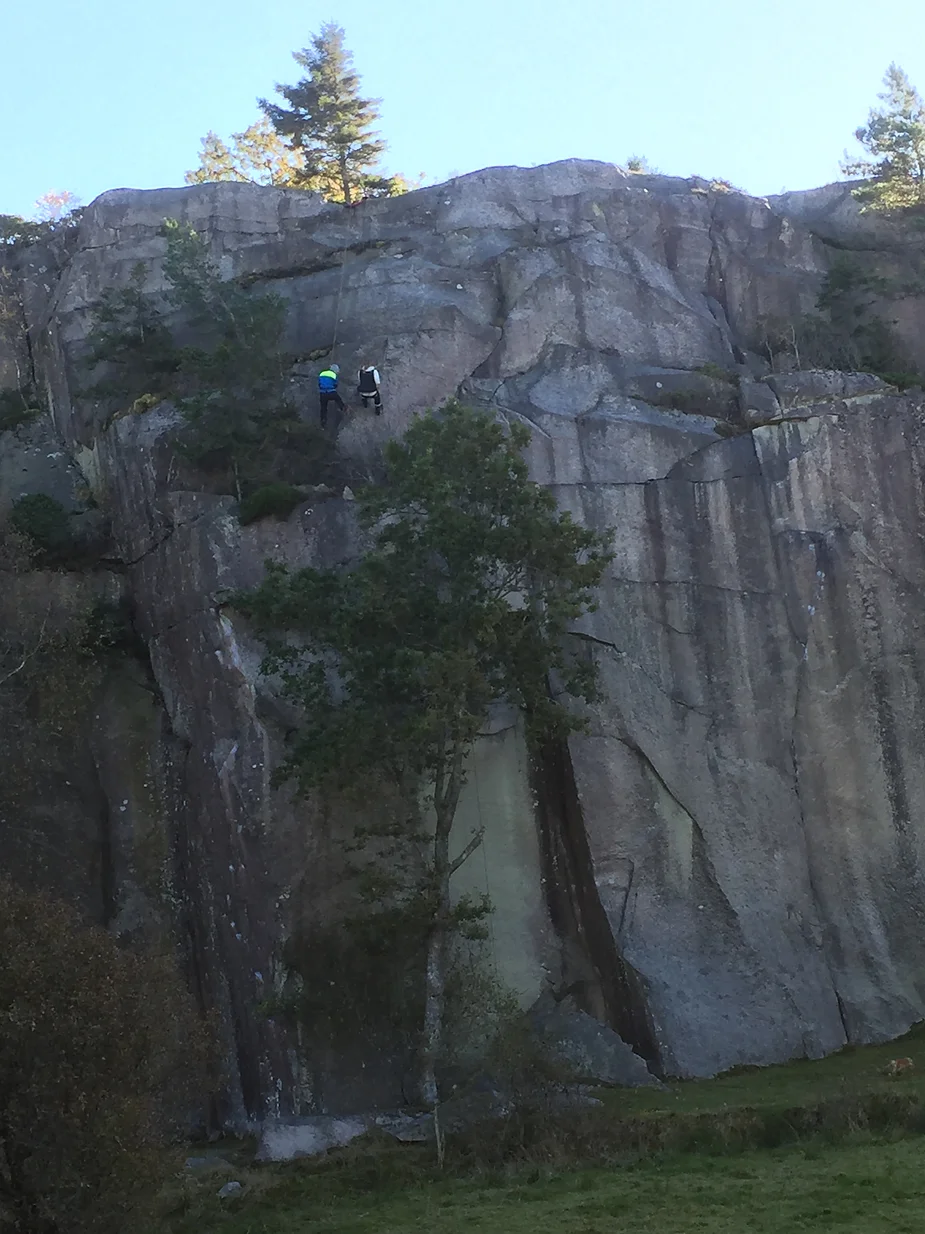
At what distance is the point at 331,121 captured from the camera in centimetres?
4494

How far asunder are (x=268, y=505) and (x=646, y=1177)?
1538 cm

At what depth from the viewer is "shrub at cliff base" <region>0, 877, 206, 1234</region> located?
1393cm

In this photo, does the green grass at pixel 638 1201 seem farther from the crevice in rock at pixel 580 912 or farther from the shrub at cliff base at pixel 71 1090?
the crevice in rock at pixel 580 912

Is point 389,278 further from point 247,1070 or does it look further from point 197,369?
point 247,1070

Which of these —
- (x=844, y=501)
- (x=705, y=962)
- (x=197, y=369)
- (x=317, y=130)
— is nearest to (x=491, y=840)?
(x=705, y=962)

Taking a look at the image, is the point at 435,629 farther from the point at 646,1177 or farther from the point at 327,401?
the point at 646,1177

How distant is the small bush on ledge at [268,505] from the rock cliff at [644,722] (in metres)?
0.27

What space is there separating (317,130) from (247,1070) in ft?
107

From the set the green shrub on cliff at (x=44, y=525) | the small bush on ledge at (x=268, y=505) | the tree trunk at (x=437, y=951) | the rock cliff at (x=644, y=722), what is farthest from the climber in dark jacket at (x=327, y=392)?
the tree trunk at (x=437, y=951)

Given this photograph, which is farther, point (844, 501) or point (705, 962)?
point (844, 501)

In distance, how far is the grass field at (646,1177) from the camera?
1531 centimetres

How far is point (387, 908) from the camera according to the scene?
24.0 m

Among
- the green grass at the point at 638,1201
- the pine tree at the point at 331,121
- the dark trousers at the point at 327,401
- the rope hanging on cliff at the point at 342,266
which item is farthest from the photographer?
the pine tree at the point at 331,121

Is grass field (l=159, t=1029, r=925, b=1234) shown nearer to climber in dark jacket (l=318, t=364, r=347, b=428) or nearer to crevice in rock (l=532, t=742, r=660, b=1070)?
crevice in rock (l=532, t=742, r=660, b=1070)
